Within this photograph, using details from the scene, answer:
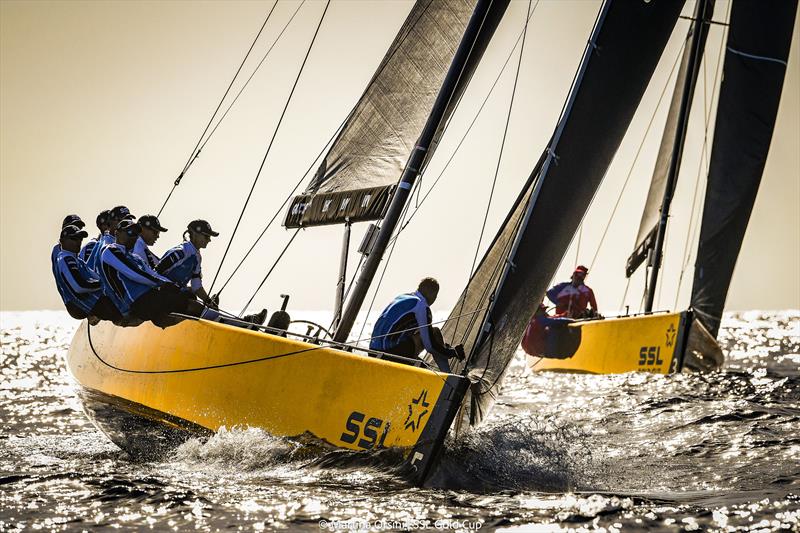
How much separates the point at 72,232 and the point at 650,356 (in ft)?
25.3

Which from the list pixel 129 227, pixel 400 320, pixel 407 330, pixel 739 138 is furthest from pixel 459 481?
pixel 739 138

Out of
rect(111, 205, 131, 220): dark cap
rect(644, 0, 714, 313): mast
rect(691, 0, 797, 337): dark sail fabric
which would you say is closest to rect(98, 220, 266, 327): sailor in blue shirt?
rect(111, 205, 131, 220): dark cap

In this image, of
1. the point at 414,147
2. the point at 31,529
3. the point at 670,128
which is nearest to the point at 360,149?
the point at 414,147

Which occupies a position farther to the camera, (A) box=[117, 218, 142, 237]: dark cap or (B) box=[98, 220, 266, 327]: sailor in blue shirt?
(A) box=[117, 218, 142, 237]: dark cap

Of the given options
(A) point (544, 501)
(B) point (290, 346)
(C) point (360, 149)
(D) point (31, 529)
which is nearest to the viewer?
(D) point (31, 529)

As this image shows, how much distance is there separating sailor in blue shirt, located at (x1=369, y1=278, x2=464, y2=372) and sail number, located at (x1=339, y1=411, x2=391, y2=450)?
0.63 metres

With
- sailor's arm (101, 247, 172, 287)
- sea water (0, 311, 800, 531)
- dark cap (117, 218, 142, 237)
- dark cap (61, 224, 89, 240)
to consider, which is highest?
dark cap (117, 218, 142, 237)

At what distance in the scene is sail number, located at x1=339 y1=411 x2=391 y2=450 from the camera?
17.1 feet

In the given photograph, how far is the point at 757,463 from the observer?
20.0 ft

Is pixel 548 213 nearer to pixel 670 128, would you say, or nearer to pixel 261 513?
pixel 261 513

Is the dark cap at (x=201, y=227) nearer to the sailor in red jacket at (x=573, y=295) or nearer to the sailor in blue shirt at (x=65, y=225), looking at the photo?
the sailor in blue shirt at (x=65, y=225)

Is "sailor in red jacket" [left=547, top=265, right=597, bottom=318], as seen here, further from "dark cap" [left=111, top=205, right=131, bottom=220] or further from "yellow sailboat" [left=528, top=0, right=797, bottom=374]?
"dark cap" [left=111, top=205, right=131, bottom=220]

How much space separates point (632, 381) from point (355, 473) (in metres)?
7.15

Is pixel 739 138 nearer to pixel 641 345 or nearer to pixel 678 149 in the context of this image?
pixel 678 149
